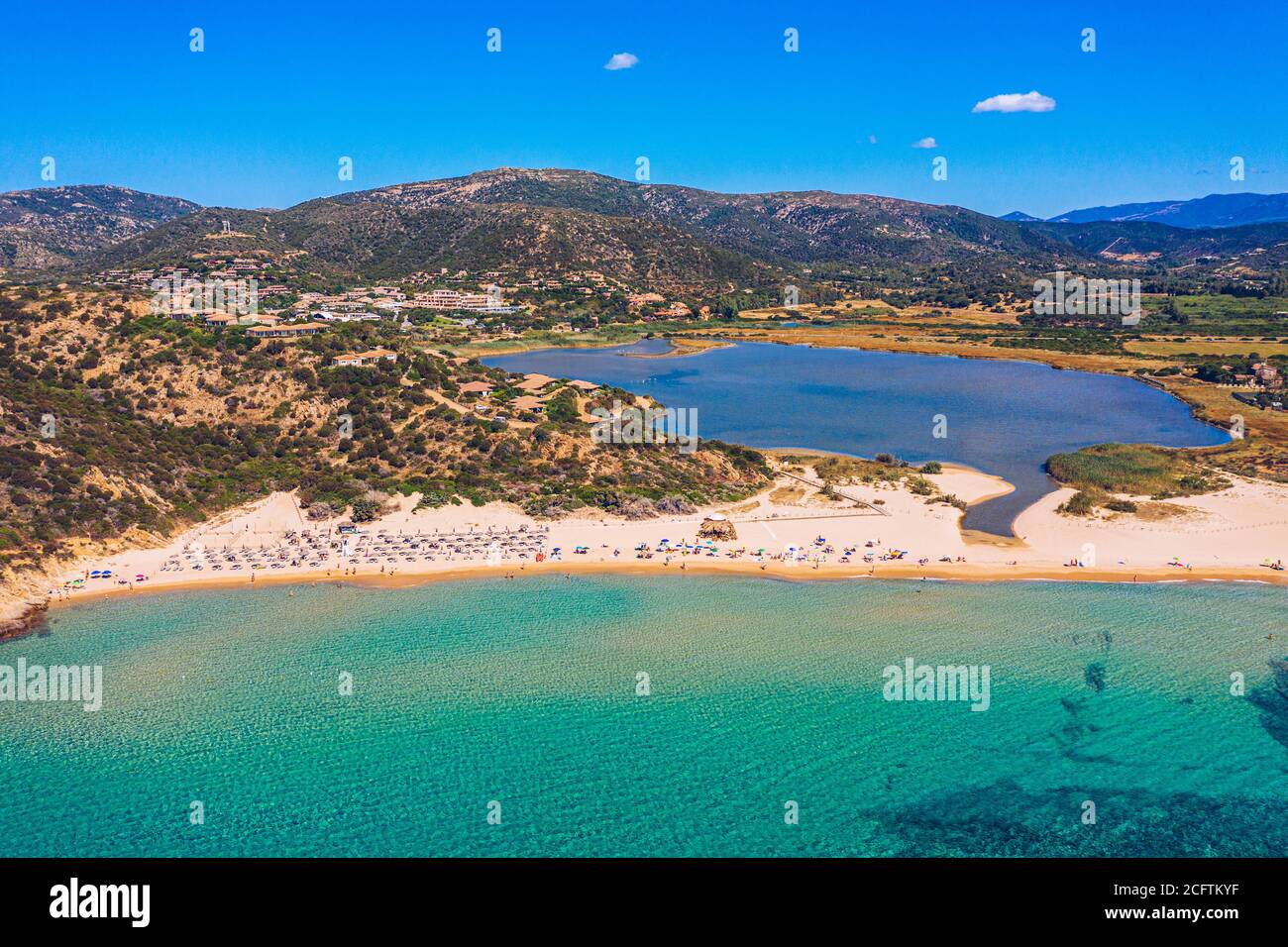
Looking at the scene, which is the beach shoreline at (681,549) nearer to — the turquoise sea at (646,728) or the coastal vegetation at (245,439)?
the coastal vegetation at (245,439)

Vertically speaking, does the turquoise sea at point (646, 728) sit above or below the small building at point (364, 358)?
below

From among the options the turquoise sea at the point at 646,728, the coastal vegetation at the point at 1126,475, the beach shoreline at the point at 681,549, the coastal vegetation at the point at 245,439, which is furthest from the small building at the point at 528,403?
the coastal vegetation at the point at 1126,475

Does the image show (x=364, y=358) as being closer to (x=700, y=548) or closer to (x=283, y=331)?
(x=283, y=331)

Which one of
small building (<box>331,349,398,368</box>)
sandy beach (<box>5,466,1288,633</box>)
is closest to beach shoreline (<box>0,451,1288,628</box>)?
sandy beach (<box>5,466,1288,633</box>)

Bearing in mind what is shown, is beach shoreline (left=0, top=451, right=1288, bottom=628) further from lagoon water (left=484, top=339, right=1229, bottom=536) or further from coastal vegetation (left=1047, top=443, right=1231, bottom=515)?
lagoon water (left=484, top=339, right=1229, bottom=536)

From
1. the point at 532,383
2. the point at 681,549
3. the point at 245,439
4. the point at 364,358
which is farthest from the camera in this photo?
the point at 532,383

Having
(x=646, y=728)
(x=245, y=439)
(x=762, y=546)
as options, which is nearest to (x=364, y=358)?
(x=245, y=439)
